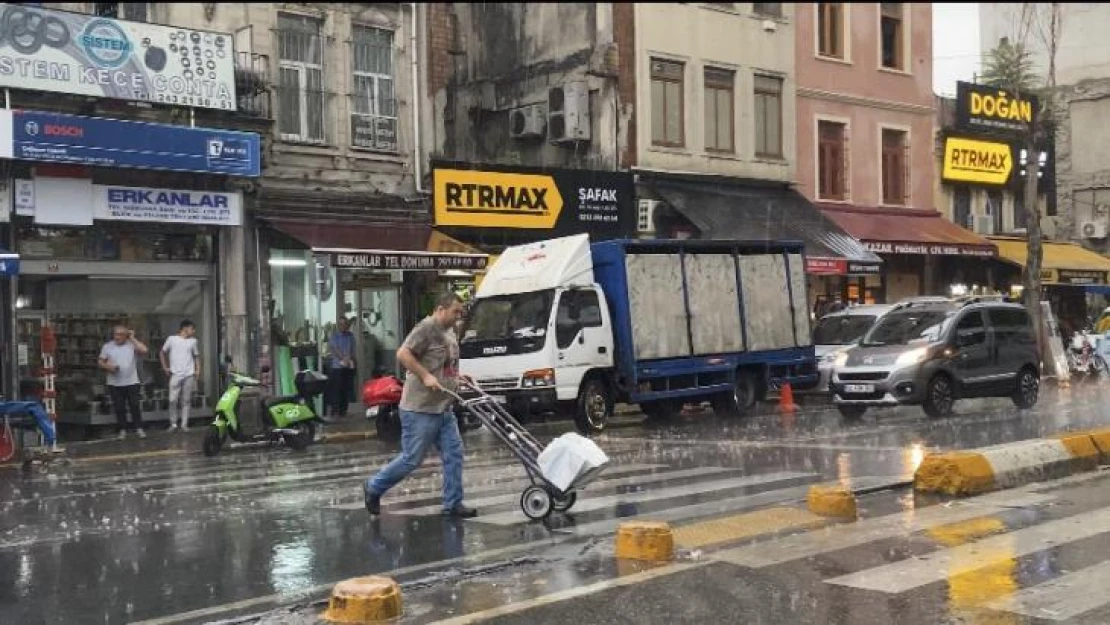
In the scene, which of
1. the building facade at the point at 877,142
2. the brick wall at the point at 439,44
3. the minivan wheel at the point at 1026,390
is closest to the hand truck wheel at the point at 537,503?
the minivan wheel at the point at 1026,390

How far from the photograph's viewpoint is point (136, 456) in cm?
1577

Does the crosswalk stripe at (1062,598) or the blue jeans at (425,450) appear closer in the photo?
the crosswalk stripe at (1062,598)

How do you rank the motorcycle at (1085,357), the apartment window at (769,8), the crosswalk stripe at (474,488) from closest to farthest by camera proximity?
the crosswalk stripe at (474,488)
the motorcycle at (1085,357)
the apartment window at (769,8)

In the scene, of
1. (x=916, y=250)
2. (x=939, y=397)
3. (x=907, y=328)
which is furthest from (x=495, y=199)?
(x=916, y=250)

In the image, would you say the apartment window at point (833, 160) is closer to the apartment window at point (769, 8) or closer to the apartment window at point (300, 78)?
the apartment window at point (769, 8)

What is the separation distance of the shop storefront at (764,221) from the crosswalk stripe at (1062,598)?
18.8m

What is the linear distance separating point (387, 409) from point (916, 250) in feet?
58.0

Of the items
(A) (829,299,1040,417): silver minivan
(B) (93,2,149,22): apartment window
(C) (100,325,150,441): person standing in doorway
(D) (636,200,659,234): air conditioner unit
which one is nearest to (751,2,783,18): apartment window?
(D) (636,200,659,234): air conditioner unit

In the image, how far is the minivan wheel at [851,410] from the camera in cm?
1823

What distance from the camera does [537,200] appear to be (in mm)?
24125

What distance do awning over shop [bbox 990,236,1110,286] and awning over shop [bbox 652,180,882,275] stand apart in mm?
6901

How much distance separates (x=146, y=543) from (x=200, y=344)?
12.1 m

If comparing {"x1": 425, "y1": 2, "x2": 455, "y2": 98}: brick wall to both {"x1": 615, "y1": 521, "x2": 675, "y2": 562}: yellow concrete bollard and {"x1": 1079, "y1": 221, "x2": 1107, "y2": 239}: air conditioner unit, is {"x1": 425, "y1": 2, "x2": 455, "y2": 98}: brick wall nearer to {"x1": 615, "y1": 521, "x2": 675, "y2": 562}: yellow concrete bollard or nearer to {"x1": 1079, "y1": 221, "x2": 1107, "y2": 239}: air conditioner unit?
{"x1": 615, "y1": 521, "x2": 675, "y2": 562}: yellow concrete bollard

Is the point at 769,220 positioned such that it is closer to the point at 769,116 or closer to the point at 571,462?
the point at 769,116
